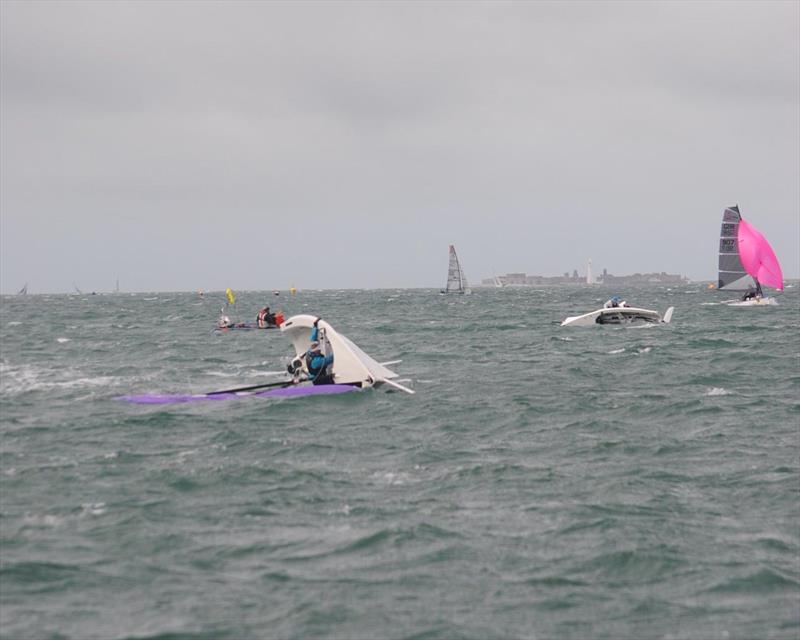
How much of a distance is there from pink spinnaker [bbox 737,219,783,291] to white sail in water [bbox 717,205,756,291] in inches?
157

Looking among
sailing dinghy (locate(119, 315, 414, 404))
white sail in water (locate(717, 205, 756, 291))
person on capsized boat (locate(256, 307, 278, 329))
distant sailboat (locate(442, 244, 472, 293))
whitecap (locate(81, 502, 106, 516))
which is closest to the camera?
whitecap (locate(81, 502, 106, 516))

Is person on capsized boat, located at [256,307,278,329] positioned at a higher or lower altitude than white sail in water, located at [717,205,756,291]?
lower

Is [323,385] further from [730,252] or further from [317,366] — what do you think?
[730,252]

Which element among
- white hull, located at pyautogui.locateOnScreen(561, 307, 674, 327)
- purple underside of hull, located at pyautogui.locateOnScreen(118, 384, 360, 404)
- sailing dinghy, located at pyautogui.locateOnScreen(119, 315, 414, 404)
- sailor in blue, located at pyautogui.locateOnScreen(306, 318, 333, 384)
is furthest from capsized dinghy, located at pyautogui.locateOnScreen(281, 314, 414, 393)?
white hull, located at pyautogui.locateOnScreen(561, 307, 674, 327)

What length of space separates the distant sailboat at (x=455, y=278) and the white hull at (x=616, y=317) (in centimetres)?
10837

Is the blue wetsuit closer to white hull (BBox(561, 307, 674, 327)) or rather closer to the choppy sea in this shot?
the choppy sea

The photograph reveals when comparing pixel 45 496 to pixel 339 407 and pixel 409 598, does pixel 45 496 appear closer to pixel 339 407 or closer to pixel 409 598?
pixel 409 598

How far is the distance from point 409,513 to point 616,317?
4321cm

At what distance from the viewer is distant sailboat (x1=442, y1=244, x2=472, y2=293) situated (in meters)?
165

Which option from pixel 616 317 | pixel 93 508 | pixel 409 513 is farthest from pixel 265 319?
pixel 409 513

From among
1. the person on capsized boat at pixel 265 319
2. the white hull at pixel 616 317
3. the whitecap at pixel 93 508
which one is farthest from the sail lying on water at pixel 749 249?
the whitecap at pixel 93 508

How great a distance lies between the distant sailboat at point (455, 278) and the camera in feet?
541

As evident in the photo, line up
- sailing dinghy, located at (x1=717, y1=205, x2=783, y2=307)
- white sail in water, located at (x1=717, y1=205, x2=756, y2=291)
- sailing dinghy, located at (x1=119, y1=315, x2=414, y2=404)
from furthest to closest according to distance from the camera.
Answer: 1. white sail in water, located at (x1=717, y1=205, x2=756, y2=291)
2. sailing dinghy, located at (x1=717, y1=205, x2=783, y2=307)
3. sailing dinghy, located at (x1=119, y1=315, x2=414, y2=404)

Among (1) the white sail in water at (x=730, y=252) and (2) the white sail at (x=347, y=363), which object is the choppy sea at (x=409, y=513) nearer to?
(2) the white sail at (x=347, y=363)
